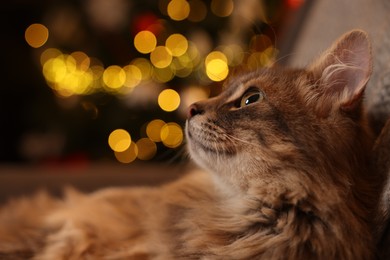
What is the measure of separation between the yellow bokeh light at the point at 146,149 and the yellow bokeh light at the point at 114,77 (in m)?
0.33

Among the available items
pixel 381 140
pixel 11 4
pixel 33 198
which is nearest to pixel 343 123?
pixel 381 140

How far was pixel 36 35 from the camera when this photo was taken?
9.53 feet

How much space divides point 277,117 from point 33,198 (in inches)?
31.2

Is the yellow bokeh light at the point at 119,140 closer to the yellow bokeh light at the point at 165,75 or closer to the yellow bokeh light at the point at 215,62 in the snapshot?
the yellow bokeh light at the point at 165,75

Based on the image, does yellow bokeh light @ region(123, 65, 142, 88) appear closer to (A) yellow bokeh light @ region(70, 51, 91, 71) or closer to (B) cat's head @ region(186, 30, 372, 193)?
(A) yellow bokeh light @ region(70, 51, 91, 71)

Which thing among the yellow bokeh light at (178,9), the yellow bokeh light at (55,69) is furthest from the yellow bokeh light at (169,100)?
the yellow bokeh light at (55,69)

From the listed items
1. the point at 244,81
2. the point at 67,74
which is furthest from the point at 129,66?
the point at 244,81

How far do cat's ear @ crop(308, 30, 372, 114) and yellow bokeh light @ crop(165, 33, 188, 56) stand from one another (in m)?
A: 1.48

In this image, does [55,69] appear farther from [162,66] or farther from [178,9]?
[178,9]

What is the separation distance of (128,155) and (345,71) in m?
1.87

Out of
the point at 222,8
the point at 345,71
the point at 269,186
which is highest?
the point at 222,8

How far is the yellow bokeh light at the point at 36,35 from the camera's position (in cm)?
283

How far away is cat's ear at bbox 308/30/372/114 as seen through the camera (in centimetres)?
96

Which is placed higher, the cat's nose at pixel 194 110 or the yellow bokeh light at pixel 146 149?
the yellow bokeh light at pixel 146 149
